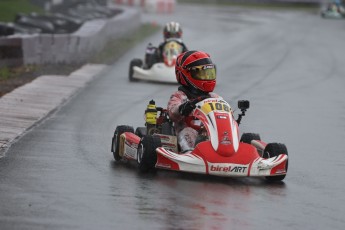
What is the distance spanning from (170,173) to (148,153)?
0.37 metres

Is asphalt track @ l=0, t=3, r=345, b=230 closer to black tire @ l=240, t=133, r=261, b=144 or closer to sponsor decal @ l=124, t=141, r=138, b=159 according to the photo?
sponsor decal @ l=124, t=141, r=138, b=159

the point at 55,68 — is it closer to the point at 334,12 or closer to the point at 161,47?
the point at 161,47

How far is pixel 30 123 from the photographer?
44.2 feet

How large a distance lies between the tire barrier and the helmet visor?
342 inches

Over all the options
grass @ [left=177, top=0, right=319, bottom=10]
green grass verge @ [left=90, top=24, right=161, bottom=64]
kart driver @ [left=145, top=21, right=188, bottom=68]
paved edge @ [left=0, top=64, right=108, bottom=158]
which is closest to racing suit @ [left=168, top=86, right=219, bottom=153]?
paved edge @ [left=0, top=64, right=108, bottom=158]

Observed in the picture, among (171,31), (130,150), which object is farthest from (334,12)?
(130,150)

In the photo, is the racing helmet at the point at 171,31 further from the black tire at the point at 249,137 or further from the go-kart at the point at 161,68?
the black tire at the point at 249,137

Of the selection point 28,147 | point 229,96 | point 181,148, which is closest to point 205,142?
point 181,148

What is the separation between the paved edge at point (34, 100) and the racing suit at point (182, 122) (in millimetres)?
1814

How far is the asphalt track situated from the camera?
812 cm

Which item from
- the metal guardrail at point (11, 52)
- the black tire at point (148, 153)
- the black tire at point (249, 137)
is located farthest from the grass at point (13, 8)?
the black tire at point (148, 153)

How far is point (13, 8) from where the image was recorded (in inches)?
1412

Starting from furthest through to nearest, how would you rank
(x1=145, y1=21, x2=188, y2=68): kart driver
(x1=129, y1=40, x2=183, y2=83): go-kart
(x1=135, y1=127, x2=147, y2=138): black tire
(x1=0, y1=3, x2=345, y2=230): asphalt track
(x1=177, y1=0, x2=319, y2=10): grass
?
1. (x1=177, y1=0, x2=319, y2=10): grass
2. (x1=145, y1=21, x2=188, y2=68): kart driver
3. (x1=129, y1=40, x2=183, y2=83): go-kart
4. (x1=135, y1=127, x2=147, y2=138): black tire
5. (x1=0, y1=3, x2=345, y2=230): asphalt track

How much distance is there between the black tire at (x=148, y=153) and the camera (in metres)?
9.96
